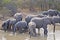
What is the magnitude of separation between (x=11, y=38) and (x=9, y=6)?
6.62 meters

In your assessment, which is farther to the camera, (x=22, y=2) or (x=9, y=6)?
(x=22, y=2)

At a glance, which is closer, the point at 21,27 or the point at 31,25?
the point at 31,25

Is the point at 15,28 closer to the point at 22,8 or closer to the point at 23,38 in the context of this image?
the point at 23,38

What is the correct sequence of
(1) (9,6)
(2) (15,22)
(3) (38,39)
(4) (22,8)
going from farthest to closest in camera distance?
(4) (22,8), (1) (9,6), (2) (15,22), (3) (38,39)

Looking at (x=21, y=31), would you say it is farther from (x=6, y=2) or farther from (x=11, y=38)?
(x=6, y=2)

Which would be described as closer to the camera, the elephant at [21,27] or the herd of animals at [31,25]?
the herd of animals at [31,25]

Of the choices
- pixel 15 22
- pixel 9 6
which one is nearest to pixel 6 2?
pixel 9 6

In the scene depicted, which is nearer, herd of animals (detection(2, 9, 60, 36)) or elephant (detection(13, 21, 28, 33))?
herd of animals (detection(2, 9, 60, 36))

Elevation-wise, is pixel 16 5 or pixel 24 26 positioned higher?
pixel 16 5

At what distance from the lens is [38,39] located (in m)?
8.77

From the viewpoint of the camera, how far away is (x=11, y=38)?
8914 mm

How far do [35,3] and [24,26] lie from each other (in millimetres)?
6940

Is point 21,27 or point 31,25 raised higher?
point 31,25

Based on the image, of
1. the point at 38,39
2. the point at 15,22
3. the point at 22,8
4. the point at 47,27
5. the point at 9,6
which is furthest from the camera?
the point at 22,8
